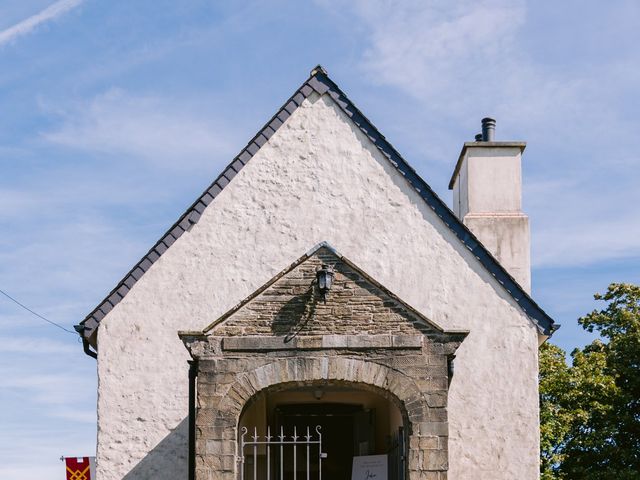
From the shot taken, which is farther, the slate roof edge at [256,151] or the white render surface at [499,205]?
the white render surface at [499,205]

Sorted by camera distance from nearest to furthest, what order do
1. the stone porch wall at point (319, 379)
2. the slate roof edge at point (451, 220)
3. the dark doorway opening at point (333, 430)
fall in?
the stone porch wall at point (319, 379) < the slate roof edge at point (451, 220) < the dark doorway opening at point (333, 430)

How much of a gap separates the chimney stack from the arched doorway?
3.59 metres

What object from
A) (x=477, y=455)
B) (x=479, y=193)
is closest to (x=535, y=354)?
(x=477, y=455)

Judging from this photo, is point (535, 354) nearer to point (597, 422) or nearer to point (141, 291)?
point (141, 291)

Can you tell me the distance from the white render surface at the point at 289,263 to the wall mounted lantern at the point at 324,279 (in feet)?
10.3

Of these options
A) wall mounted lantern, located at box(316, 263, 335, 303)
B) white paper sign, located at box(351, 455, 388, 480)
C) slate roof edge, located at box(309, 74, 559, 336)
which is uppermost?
slate roof edge, located at box(309, 74, 559, 336)

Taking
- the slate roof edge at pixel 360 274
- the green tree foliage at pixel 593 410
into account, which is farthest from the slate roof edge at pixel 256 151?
the green tree foliage at pixel 593 410

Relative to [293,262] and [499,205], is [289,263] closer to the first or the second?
[293,262]

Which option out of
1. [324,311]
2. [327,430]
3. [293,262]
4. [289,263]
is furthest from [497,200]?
[324,311]

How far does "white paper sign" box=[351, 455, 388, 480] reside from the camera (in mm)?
16906

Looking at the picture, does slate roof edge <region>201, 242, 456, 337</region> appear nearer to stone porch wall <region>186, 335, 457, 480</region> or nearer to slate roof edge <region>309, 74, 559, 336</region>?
stone porch wall <region>186, 335, 457, 480</region>

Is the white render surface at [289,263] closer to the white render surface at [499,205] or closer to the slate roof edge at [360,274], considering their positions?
the white render surface at [499,205]

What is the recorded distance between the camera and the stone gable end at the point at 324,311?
1468cm

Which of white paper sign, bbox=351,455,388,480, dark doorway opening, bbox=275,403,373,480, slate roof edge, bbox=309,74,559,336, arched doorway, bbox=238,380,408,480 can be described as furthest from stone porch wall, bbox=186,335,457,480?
dark doorway opening, bbox=275,403,373,480
